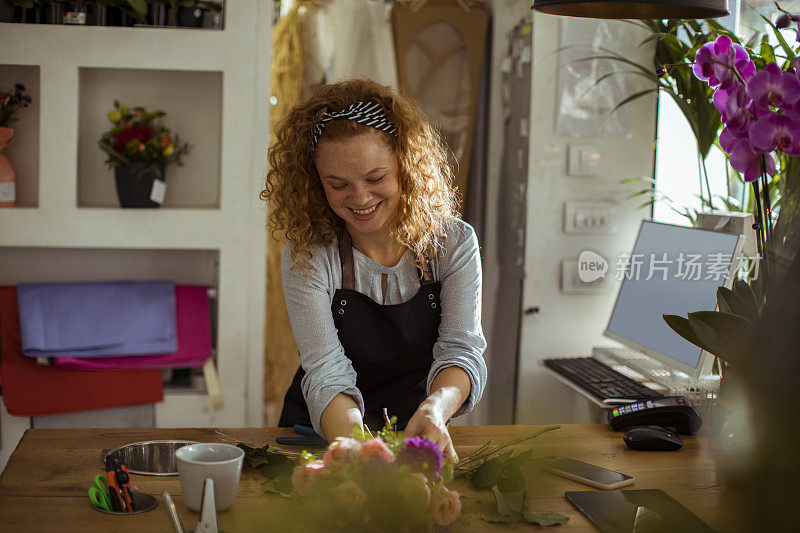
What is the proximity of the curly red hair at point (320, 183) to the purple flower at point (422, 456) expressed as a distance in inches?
30.7

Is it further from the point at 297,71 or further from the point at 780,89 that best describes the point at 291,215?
the point at 297,71

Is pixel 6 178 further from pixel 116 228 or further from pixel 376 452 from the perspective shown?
pixel 376 452

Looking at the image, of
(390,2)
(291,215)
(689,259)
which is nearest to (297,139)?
(291,215)

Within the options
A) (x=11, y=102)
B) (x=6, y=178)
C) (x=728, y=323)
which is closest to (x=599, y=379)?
(x=728, y=323)

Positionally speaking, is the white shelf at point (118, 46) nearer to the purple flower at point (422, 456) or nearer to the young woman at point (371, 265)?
the young woman at point (371, 265)

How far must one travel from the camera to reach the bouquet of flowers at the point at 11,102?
2695 mm

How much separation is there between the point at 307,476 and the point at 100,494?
395mm

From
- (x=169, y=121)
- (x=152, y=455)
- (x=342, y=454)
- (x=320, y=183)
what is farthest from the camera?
(x=169, y=121)

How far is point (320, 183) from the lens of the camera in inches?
67.2

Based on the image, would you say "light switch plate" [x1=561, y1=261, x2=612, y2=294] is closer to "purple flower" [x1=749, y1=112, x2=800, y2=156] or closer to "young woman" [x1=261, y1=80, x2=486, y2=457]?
"young woman" [x1=261, y1=80, x2=486, y2=457]

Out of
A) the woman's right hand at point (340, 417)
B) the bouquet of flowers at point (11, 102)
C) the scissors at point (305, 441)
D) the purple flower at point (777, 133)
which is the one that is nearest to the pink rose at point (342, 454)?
the woman's right hand at point (340, 417)

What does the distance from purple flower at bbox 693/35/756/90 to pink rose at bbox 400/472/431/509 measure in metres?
0.76

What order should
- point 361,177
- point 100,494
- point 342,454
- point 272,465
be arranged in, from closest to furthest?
point 342,454
point 100,494
point 272,465
point 361,177

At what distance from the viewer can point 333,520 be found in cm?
85
